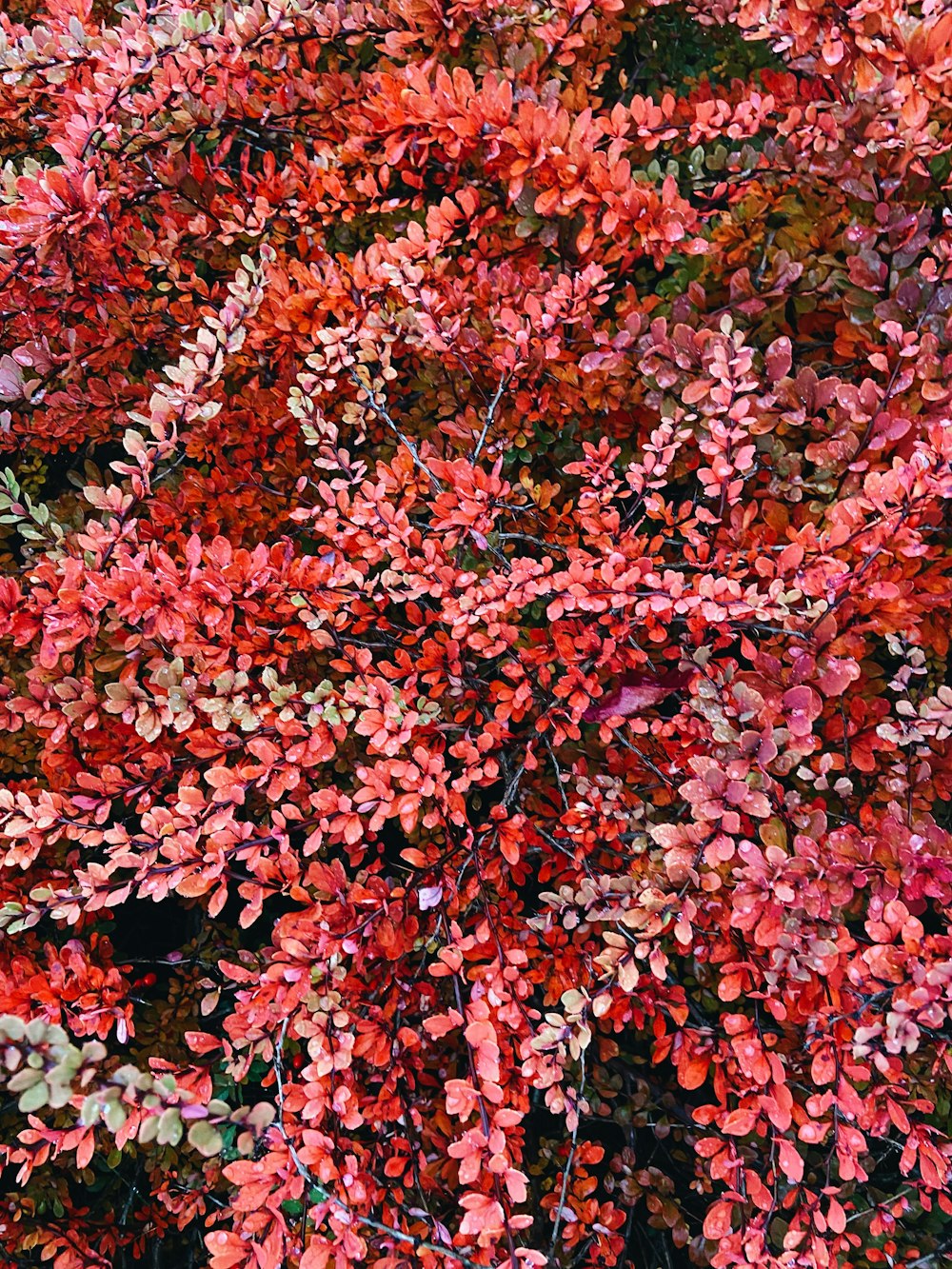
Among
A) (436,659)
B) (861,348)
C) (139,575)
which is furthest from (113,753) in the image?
(861,348)

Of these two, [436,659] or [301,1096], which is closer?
[301,1096]

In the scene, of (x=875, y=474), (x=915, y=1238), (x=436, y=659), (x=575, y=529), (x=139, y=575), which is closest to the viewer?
(x=875, y=474)

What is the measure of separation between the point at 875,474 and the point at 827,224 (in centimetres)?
73

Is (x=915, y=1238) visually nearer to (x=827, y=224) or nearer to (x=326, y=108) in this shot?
(x=827, y=224)

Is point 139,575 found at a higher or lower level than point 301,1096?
higher

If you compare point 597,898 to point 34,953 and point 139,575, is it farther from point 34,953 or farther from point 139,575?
point 34,953

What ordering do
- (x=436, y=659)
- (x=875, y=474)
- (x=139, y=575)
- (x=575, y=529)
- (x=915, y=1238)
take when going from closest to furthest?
(x=875, y=474)
(x=139, y=575)
(x=436, y=659)
(x=915, y=1238)
(x=575, y=529)

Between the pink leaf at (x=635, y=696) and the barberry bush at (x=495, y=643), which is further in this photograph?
the pink leaf at (x=635, y=696)

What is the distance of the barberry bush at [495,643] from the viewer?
4.61 ft

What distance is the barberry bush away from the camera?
141cm

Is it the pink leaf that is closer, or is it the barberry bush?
the barberry bush

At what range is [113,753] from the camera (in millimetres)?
1800

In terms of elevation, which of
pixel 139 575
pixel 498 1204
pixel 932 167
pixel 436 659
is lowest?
pixel 498 1204

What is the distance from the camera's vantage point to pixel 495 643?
1.65m
